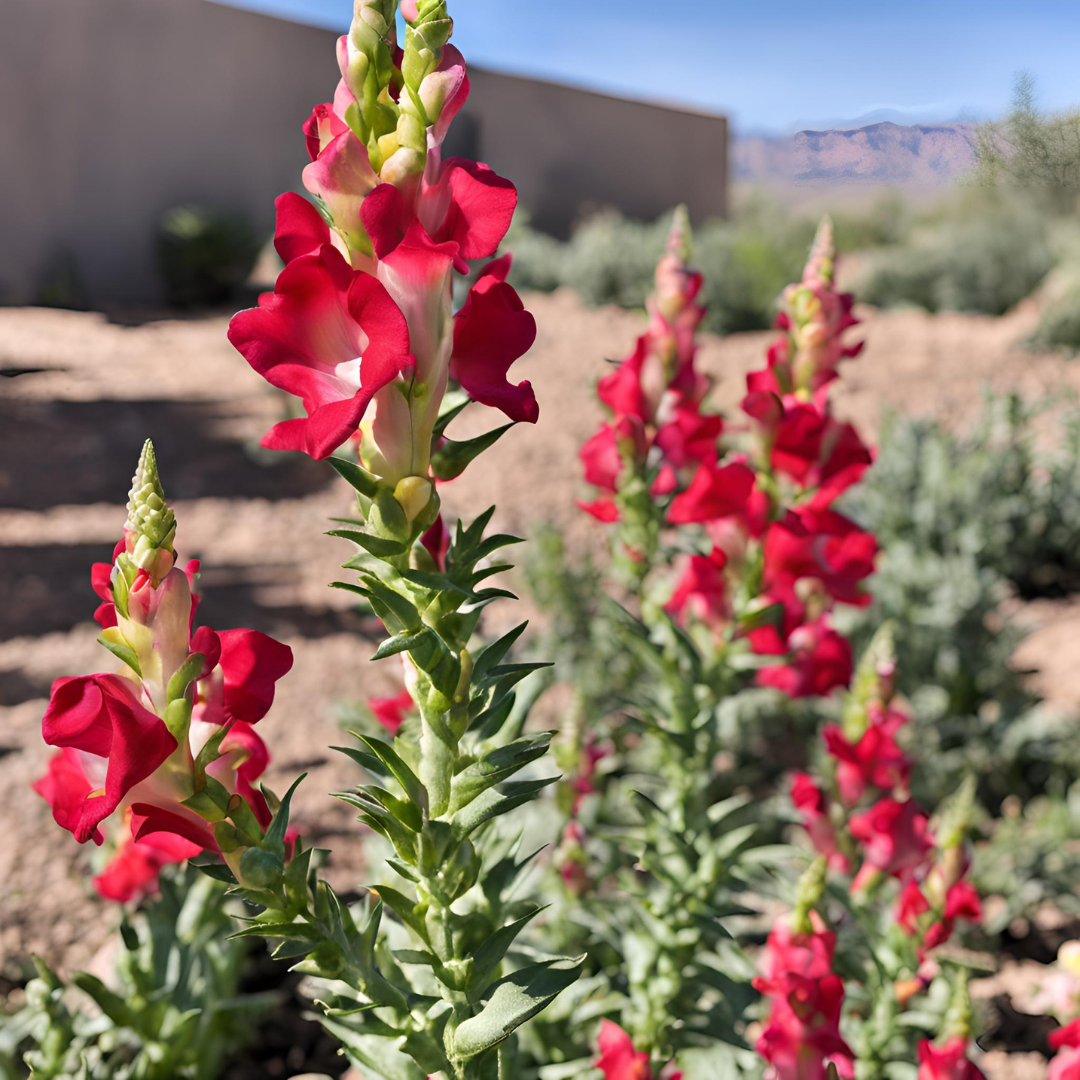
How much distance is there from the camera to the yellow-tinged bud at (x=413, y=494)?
696 mm

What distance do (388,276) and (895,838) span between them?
1.25 meters

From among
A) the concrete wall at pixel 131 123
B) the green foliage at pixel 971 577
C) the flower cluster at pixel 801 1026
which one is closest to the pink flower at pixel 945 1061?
the flower cluster at pixel 801 1026

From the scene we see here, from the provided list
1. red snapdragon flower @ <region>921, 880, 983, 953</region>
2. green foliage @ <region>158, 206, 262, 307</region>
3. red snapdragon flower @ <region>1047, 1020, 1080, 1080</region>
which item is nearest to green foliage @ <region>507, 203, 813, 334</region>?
green foliage @ <region>158, 206, 262, 307</region>

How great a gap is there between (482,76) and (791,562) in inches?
607

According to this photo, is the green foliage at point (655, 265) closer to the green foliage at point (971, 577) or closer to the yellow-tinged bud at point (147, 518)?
the green foliage at point (971, 577)

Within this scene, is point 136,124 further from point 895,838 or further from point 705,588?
point 895,838

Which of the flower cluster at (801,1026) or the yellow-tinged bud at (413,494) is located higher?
the yellow-tinged bud at (413,494)

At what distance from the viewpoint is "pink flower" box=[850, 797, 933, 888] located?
4.81 ft

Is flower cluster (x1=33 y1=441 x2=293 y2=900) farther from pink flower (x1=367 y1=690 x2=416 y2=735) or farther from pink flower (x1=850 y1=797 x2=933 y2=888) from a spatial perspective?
pink flower (x1=850 y1=797 x2=933 y2=888)

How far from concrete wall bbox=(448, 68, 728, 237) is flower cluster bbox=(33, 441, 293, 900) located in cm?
1488

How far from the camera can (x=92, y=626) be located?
3.65 meters

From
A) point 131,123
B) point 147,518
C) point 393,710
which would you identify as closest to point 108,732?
point 147,518

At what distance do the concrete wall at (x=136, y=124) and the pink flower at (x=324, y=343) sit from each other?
387 inches

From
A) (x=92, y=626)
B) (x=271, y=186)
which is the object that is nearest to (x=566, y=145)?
(x=271, y=186)
